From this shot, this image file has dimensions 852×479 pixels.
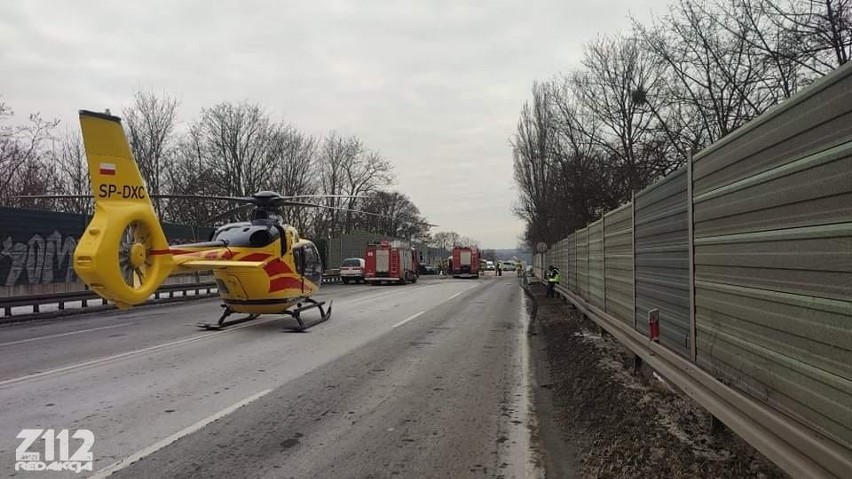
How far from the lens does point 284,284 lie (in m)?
14.3

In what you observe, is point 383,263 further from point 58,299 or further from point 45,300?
point 45,300

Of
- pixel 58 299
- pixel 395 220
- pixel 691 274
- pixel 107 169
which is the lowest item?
pixel 58 299

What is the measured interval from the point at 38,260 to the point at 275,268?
1172 cm

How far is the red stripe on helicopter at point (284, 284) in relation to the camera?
1381cm

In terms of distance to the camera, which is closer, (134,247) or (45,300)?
(134,247)

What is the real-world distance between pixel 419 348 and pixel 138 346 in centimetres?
552

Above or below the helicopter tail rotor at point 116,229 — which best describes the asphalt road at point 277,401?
below

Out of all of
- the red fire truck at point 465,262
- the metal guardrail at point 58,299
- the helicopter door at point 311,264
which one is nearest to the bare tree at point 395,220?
the red fire truck at point 465,262

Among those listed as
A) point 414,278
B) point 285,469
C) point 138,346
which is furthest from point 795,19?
point 414,278

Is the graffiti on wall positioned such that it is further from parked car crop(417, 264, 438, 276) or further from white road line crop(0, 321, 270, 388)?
parked car crop(417, 264, 438, 276)

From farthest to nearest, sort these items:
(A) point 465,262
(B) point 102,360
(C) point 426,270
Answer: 1. (C) point 426,270
2. (A) point 465,262
3. (B) point 102,360

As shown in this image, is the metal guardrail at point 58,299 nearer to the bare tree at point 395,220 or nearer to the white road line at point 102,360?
the white road line at point 102,360

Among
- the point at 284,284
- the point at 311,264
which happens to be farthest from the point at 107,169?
the point at 311,264

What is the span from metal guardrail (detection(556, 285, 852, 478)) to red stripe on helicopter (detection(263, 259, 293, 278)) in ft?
32.5
